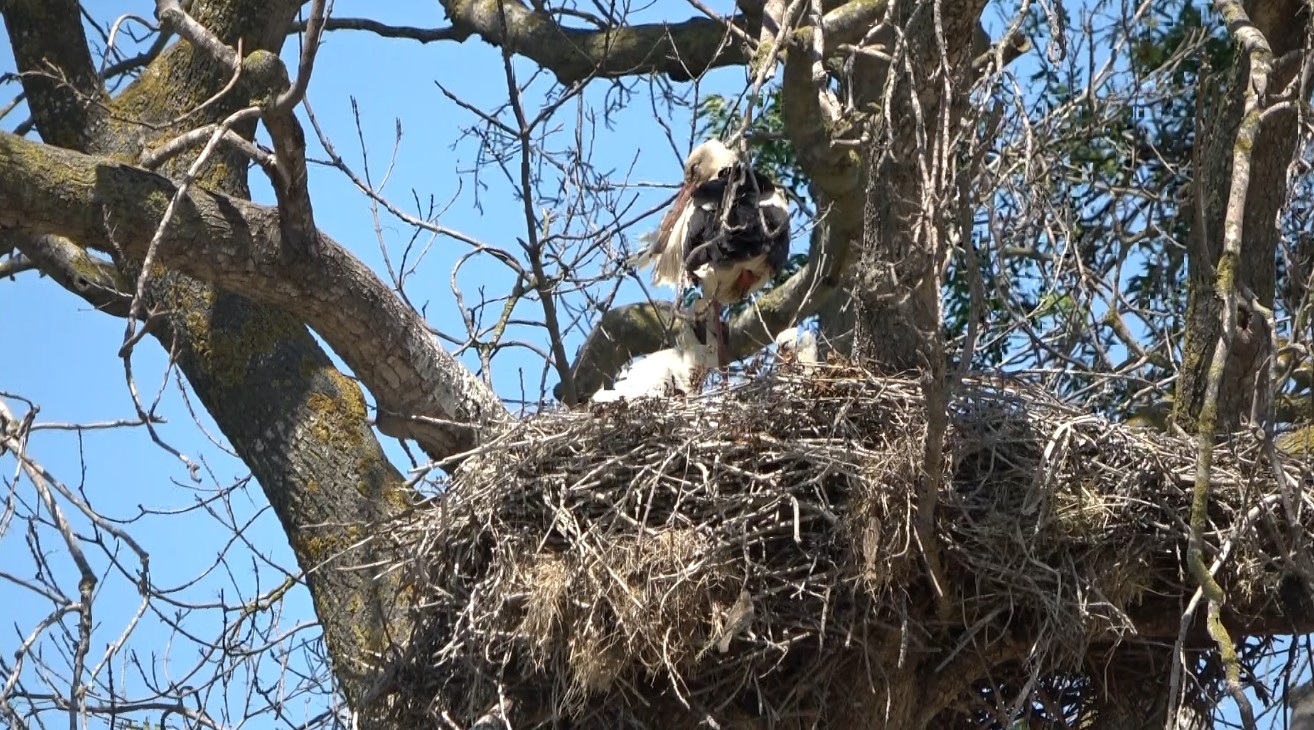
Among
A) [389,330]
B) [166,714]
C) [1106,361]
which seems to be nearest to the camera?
[389,330]

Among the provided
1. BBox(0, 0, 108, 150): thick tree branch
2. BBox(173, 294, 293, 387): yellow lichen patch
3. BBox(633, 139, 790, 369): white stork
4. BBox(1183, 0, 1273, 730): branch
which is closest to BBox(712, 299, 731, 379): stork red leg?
BBox(633, 139, 790, 369): white stork

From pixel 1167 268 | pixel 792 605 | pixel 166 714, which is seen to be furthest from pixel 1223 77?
pixel 166 714

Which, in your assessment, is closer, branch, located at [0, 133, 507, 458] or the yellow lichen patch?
branch, located at [0, 133, 507, 458]

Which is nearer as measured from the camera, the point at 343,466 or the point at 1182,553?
the point at 1182,553

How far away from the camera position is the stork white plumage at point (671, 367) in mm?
6176

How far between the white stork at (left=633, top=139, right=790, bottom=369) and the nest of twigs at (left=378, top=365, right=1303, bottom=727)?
1.29 meters

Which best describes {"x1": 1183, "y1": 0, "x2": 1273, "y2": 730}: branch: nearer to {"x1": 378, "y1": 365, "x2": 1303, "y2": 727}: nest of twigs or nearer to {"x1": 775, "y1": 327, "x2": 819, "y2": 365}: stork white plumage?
{"x1": 378, "y1": 365, "x2": 1303, "y2": 727}: nest of twigs

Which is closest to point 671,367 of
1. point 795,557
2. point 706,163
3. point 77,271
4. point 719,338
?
point 719,338

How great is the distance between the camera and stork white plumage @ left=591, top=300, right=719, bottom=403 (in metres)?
6.18

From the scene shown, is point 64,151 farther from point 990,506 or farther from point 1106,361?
point 1106,361

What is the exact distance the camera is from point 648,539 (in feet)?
15.6

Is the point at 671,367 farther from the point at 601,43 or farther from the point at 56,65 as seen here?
the point at 56,65

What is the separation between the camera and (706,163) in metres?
6.81

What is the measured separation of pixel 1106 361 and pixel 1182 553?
8.01 ft
